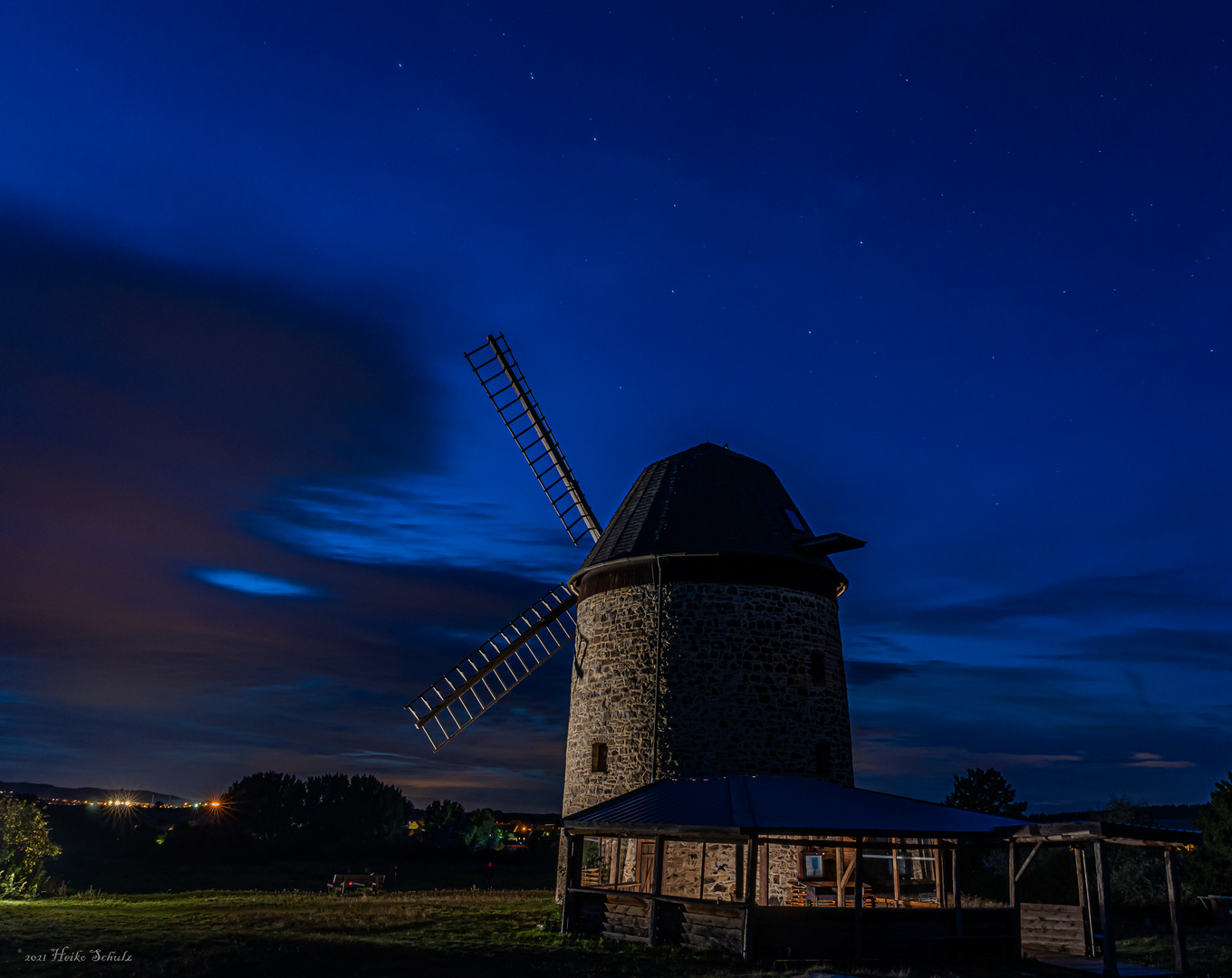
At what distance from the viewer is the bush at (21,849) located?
21188 millimetres

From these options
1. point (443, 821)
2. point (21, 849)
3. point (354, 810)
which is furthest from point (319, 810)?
point (21, 849)

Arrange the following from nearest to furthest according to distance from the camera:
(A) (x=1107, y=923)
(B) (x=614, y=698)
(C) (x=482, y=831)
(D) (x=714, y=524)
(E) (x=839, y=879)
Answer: (A) (x=1107, y=923) < (E) (x=839, y=879) < (B) (x=614, y=698) < (D) (x=714, y=524) < (C) (x=482, y=831)

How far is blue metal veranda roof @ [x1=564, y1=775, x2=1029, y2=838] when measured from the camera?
12.9 m

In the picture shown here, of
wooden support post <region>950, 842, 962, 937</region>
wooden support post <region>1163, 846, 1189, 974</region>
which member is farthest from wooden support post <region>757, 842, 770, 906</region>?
wooden support post <region>1163, 846, 1189, 974</region>

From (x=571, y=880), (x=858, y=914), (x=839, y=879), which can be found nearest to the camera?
(x=858, y=914)

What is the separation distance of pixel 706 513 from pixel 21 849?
19962 millimetres

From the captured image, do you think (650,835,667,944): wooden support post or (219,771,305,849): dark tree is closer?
(650,835,667,944): wooden support post

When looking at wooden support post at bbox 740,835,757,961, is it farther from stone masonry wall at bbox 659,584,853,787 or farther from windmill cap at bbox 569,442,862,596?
windmill cap at bbox 569,442,862,596

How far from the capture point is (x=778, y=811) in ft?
43.9

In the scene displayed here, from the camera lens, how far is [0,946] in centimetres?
1184

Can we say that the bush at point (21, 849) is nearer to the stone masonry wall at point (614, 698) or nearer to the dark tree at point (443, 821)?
the stone masonry wall at point (614, 698)

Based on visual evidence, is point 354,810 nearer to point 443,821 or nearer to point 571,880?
point 443,821

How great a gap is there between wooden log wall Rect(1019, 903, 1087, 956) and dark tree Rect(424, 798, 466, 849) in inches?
1882

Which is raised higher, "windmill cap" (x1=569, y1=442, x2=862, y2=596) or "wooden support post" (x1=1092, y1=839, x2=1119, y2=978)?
"windmill cap" (x1=569, y1=442, x2=862, y2=596)
